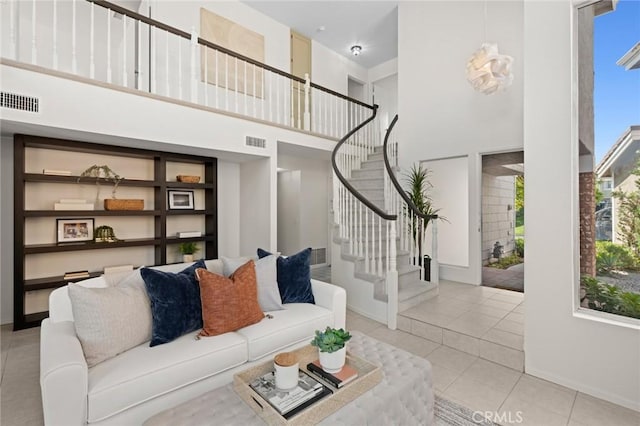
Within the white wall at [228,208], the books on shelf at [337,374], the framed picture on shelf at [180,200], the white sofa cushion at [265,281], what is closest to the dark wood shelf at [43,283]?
the framed picture on shelf at [180,200]

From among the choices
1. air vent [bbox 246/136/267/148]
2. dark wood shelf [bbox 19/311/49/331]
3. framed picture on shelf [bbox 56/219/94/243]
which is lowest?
dark wood shelf [bbox 19/311/49/331]

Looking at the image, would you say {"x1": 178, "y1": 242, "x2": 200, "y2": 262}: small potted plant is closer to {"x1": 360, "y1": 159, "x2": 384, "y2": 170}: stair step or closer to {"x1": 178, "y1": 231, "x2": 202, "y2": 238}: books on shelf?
{"x1": 178, "y1": 231, "x2": 202, "y2": 238}: books on shelf

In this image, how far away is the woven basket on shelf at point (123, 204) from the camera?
379cm

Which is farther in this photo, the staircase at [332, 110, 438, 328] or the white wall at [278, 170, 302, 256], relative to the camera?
the white wall at [278, 170, 302, 256]

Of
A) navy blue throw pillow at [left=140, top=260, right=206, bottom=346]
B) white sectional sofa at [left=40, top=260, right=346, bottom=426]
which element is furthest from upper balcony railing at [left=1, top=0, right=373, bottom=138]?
white sectional sofa at [left=40, top=260, right=346, bottom=426]

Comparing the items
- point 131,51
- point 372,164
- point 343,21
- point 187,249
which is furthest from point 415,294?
point 343,21

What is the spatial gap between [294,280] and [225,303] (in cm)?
78

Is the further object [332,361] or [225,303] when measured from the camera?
[225,303]

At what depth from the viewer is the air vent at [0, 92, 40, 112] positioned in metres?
2.52

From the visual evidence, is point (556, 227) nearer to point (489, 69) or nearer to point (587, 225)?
point (587, 225)

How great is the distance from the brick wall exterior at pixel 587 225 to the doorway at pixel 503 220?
96.4 inches

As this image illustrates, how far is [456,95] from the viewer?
4.71m

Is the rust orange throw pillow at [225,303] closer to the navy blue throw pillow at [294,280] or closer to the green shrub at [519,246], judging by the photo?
the navy blue throw pillow at [294,280]

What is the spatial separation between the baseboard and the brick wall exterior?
0.80 m
